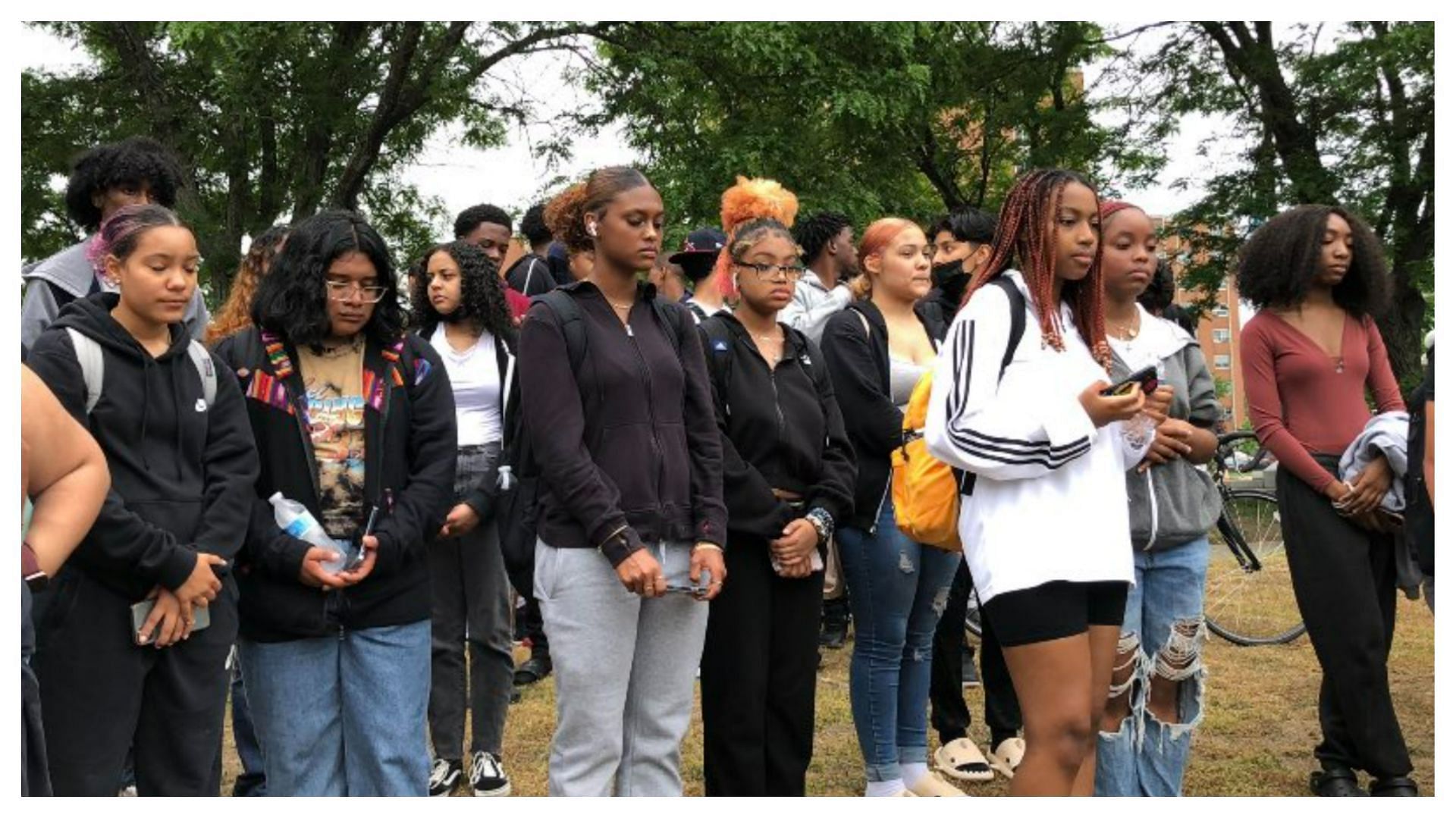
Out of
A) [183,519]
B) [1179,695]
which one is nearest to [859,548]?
[1179,695]

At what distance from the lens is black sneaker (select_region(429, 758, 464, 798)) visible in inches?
221

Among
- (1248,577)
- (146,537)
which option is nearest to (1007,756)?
(1248,577)

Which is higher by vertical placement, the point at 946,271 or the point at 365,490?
the point at 946,271

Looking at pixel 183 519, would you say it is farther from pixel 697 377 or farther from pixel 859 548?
pixel 859 548

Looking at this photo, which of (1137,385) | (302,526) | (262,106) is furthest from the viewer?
(262,106)

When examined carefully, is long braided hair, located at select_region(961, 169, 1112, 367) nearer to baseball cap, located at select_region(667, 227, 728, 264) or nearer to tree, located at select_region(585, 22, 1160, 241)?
baseball cap, located at select_region(667, 227, 728, 264)

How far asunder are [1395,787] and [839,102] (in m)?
12.5

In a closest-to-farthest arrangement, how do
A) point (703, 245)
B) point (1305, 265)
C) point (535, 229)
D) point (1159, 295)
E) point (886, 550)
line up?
point (886, 550) < point (703, 245) < point (1305, 265) < point (1159, 295) < point (535, 229)

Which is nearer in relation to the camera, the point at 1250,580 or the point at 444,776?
the point at 444,776

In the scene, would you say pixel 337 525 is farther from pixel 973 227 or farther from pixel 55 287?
pixel 973 227

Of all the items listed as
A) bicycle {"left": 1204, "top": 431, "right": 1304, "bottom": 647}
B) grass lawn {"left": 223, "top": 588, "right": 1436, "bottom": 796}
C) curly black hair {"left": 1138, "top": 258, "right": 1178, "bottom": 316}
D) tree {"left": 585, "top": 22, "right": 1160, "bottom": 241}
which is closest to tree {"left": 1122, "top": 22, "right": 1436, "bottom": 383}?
tree {"left": 585, "top": 22, "right": 1160, "bottom": 241}

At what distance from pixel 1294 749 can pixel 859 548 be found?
2.34 meters

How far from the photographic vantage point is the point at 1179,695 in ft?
16.1

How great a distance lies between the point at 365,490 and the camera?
4.23 metres
